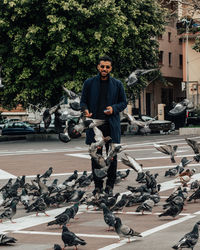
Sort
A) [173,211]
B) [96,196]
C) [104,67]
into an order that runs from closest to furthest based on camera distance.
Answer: [173,211] < [96,196] < [104,67]

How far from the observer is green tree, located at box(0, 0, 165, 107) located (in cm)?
3006

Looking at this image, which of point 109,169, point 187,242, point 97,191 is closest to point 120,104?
point 109,169

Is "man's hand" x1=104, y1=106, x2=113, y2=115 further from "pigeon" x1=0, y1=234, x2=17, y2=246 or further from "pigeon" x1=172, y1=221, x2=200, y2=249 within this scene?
"pigeon" x1=172, y1=221, x2=200, y2=249

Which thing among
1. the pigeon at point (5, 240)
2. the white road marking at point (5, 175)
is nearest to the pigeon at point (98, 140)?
the pigeon at point (5, 240)

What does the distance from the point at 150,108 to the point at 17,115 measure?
16.7 metres

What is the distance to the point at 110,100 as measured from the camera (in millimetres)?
8742

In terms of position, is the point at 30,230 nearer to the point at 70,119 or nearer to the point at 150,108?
the point at 70,119

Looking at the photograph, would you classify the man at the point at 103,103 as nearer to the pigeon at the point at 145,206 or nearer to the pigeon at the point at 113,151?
the pigeon at the point at 113,151

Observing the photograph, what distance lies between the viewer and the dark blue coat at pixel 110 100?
8703 millimetres

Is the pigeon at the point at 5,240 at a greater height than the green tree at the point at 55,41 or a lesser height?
lesser

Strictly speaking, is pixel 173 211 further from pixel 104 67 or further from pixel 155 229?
pixel 104 67

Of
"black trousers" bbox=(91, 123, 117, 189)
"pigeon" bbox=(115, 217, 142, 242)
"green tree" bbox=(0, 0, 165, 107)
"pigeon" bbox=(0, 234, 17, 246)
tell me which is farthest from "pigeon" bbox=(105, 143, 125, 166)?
"green tree" bbox=(0, 0, 165, 107)

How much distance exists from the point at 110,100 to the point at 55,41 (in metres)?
22.3

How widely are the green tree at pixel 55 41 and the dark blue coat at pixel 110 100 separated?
69.0ft
